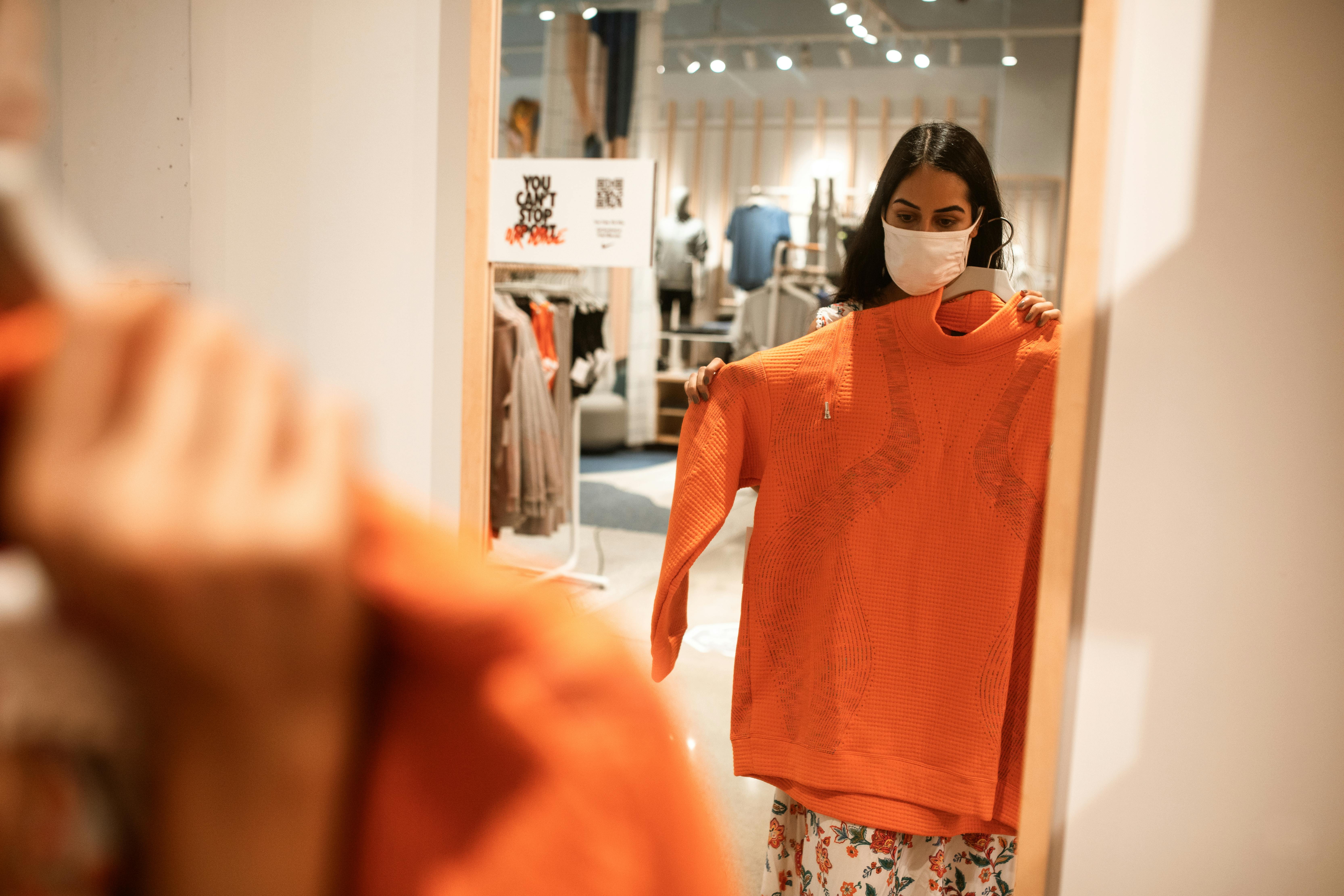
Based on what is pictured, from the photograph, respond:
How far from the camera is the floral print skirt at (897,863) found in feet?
5.03

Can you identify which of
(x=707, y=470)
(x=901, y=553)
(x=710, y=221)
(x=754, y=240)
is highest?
(x=710, y=221)

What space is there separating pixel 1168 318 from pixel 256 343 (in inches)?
55.1

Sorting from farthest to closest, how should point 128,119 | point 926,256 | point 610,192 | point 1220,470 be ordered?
1. point 128,119
2. point 610,192
3. point 926,256
4. point 1220,470

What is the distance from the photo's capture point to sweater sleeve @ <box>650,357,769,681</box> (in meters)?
1.58

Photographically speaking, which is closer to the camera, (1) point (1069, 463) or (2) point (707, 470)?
(1) point (1069, 463)

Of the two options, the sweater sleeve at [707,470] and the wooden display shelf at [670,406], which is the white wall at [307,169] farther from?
the wooden display shelf at [670,406]

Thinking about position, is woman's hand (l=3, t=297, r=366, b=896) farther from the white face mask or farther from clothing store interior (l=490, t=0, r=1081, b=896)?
the white face mask

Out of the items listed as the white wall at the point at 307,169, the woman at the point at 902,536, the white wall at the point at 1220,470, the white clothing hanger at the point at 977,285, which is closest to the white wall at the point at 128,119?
the white wall at the point at 307,169

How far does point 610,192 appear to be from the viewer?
6.03ft

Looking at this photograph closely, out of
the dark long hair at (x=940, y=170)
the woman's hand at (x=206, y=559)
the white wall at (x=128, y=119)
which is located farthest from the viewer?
the white wall at (x=128, y=119)

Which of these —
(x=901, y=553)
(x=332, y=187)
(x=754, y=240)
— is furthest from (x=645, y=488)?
(x=754, y=240)

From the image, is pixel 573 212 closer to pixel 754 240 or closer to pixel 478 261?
pixel 478 261

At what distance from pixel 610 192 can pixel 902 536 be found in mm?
858

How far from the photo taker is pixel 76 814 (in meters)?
0.25
